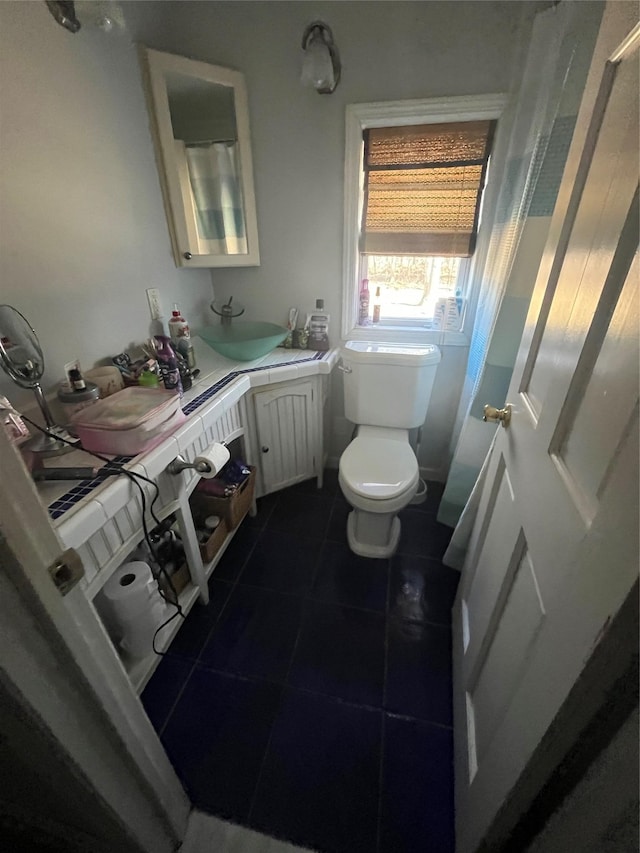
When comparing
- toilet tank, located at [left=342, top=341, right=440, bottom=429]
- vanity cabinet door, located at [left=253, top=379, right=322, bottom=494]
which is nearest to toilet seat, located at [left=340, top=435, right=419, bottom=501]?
toilet tank, located at [left=342, top=341, right=440, bottom=429]

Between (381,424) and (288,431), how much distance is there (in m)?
0.46

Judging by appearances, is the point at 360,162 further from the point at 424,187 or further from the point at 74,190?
the point at 74,190

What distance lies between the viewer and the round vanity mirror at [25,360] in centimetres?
92

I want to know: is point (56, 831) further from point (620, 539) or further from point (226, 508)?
point (620, 539)

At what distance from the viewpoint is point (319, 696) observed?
3.81ft

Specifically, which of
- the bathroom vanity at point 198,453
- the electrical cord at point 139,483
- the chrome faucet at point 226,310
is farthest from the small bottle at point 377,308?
the electrical cord at point 139,483

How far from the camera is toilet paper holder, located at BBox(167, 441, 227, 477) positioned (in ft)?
3.59

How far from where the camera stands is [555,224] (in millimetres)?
770

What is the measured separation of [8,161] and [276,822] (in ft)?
6.23

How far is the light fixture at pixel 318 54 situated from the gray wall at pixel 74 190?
0.64 meters

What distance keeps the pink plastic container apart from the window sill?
43.0 inches

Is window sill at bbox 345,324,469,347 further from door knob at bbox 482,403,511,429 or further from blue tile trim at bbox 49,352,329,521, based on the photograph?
door knob at bbox 482,403,511,429

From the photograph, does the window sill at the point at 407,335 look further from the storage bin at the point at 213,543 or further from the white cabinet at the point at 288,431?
the storage bin at the point at 213,543

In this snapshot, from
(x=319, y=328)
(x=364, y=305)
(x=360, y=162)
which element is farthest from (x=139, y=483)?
(x=360, y=162)
